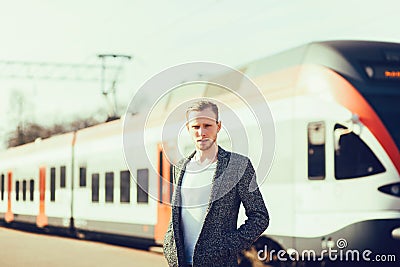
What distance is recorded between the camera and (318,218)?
1025 centimetres

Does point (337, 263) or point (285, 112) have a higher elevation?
point (285, 112)

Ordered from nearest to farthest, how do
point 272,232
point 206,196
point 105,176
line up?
point 206,196 → point 272,232 → point 105,176

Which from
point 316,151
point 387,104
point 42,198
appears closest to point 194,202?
point 316,151

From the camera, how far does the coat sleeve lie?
3.25 meters

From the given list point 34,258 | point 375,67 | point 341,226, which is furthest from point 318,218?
point 34,258

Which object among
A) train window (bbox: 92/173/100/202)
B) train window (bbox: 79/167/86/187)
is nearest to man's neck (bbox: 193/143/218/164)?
train window (bbox: 92/173/100/202)

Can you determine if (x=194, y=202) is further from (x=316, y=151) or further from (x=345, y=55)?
(x=345, y=55)

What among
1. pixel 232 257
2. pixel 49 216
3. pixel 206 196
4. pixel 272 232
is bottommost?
pixel 49 216

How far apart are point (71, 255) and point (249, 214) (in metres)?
13.2

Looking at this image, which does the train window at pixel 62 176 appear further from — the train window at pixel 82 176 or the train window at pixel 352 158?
the train window at pixel 352 158

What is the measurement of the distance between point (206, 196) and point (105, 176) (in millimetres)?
14890

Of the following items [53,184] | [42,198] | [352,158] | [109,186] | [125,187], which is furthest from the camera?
[42,198]

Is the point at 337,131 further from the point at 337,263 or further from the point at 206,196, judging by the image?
the point at 206,196

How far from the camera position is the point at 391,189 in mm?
10031
